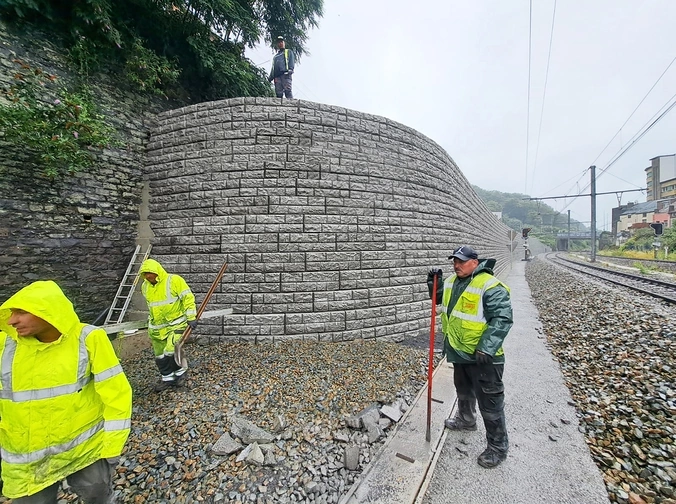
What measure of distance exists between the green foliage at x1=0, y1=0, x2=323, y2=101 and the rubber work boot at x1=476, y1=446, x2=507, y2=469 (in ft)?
26.9

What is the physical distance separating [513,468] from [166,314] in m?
4.10

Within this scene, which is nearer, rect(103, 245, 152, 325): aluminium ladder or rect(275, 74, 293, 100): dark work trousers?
rect(103, 245, 152, 325): aluminium ladder

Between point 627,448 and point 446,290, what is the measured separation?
2.22 meters

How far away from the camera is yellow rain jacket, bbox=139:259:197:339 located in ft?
11.7

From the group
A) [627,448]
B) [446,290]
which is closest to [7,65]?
[446,290]

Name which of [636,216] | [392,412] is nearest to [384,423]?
[392,412]

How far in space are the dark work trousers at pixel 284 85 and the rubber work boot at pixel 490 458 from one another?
7933mm

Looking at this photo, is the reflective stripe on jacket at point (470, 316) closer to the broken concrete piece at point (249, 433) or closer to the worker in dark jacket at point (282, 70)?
the broken concrete piece at point (249, 433)

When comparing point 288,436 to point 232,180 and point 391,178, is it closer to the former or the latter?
point 232,180

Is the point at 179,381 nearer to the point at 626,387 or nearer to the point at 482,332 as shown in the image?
the point at 482,332

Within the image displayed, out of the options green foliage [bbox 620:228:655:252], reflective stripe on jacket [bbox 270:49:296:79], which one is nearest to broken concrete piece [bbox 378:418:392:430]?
reflective stripe on jacket [bbox 270:49:296:79]

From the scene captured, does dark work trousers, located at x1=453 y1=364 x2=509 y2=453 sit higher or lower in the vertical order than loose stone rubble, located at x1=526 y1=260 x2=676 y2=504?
higher

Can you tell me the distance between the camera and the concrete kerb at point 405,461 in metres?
2.23

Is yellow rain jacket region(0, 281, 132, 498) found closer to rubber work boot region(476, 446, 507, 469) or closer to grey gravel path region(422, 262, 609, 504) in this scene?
grey gravel path region(422, 262, 609, 504)
